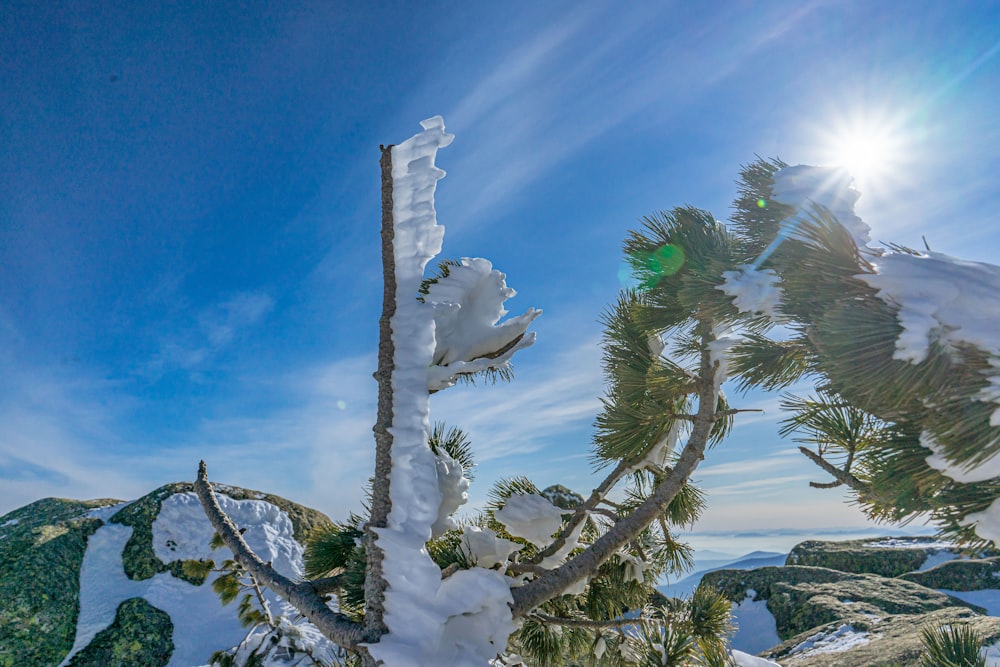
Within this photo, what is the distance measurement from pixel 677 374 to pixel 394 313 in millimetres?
2008

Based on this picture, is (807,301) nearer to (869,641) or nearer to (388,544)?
(388,544)

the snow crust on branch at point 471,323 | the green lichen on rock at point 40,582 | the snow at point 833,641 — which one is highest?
the snow crust on branch at point 471,323

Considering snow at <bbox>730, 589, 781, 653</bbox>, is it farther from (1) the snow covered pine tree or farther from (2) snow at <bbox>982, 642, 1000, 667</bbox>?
(1) the snow covered pine tree

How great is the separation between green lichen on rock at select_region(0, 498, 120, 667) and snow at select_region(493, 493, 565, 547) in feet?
27.1

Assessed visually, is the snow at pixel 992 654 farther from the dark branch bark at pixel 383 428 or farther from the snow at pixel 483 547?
the dark branch bark at pixel 383 428

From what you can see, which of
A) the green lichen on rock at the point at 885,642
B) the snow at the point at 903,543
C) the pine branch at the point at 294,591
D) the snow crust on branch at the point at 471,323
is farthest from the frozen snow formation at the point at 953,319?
the snow at the point at 903,543

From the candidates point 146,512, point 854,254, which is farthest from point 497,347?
point 146,512

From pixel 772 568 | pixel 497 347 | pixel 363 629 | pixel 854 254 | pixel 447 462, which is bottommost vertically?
pixel 772 568

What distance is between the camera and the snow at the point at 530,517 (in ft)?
8.51

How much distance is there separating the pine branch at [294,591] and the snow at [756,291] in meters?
2.07

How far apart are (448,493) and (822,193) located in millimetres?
2344

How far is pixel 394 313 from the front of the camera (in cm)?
191

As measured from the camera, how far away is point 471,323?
2.15m

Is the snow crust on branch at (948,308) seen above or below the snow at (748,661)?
above
